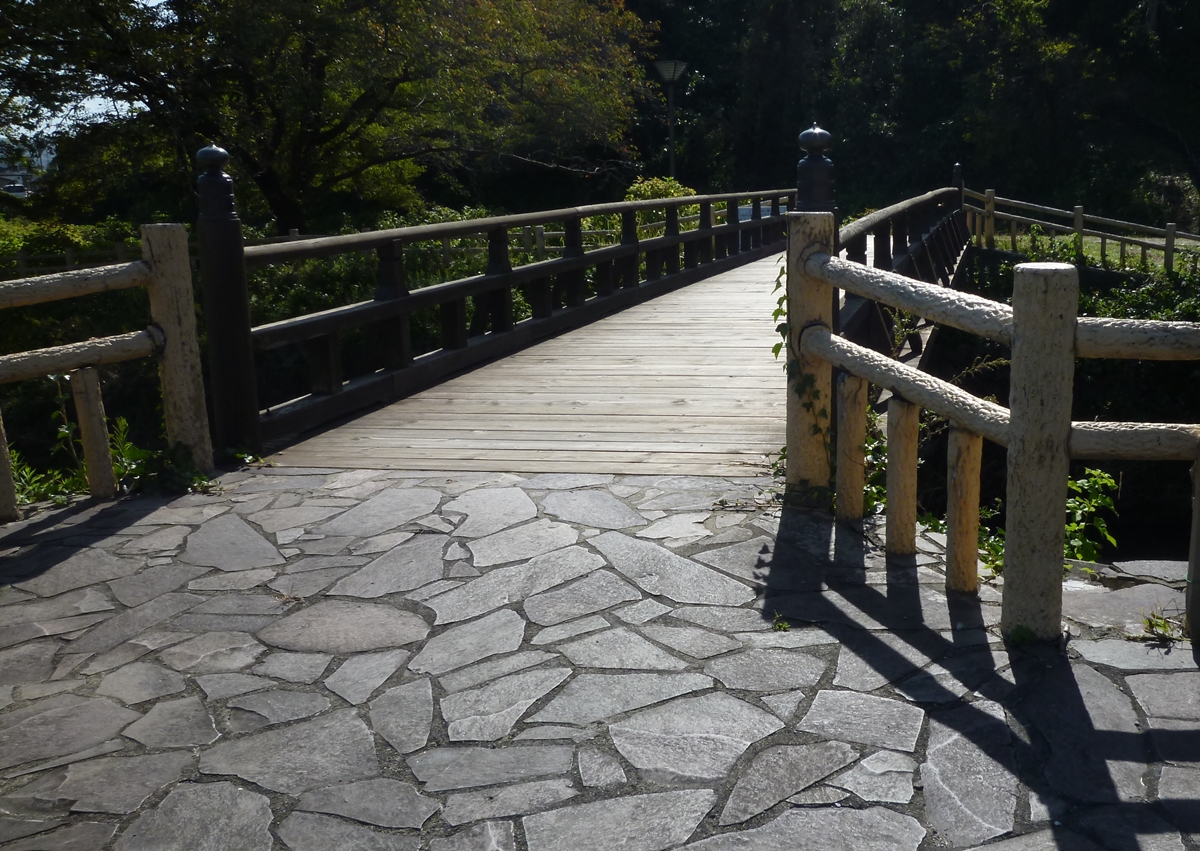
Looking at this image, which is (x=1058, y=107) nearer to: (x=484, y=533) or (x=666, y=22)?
(x=666, y=22)

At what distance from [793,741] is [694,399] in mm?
4242

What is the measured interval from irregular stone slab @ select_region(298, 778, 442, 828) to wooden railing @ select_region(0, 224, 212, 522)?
281 centimetres

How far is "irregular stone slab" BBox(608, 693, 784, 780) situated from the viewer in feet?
9.16

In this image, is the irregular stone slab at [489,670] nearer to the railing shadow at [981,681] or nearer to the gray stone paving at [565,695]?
the gray stone paving at [565,695]

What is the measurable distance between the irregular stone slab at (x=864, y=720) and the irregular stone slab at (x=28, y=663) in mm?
2234

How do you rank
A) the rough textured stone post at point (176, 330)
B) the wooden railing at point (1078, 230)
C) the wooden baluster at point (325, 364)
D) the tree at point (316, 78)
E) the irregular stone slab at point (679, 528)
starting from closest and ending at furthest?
the irregular stone slab at point (679, 528)
the rough textured stone post at point (176, 330)
the wooden baluster at point (325, 364)
the tree at point (316, 78)
the wooden railing at point (1078, 230)

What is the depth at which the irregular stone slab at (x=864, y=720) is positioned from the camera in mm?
2887

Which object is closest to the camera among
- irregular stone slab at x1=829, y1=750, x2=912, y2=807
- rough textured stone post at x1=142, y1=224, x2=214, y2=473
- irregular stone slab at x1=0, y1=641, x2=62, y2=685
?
irregular stone slab at x1=829, y1=750, x2=912, y2=807

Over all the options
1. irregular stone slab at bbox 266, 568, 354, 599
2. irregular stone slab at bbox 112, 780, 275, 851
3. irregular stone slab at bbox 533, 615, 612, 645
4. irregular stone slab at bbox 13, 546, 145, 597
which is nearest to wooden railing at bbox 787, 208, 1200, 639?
irregular stone slab at bbox 533, 615, 612, 645

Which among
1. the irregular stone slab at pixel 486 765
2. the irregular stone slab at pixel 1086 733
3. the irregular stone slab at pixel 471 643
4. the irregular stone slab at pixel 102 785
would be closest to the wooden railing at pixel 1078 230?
the irregular stone slab at pixel 1086 733

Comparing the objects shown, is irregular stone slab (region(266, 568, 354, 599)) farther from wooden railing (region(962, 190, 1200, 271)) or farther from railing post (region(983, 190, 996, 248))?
railing post (region(983, 190, 996, 248))

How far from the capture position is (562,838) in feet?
8.26

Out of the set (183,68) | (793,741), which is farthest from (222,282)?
(183,68)

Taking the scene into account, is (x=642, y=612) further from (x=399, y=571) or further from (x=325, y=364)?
(x=325, y=364)
